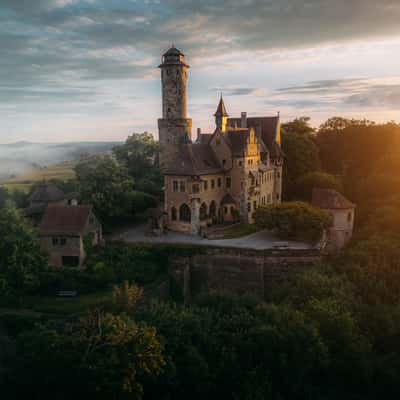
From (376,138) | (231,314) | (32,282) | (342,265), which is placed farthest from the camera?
(376,138)

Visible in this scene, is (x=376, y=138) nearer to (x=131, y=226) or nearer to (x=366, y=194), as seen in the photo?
(x=366, y=194)

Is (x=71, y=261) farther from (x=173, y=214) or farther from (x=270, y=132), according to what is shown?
(x=270, y=132)

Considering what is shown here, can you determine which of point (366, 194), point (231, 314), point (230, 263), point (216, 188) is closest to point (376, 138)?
point (366, 194)

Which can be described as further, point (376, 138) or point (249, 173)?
point (376, 138)

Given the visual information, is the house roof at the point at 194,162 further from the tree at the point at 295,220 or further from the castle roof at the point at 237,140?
the tree at the point at 295,220

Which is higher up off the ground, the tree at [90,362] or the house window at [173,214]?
the house window at [173,214]

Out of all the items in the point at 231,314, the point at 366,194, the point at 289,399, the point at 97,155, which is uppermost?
the point at 97,155

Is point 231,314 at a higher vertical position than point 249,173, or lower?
lower

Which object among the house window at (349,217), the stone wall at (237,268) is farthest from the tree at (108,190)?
the house window at (349,217)
